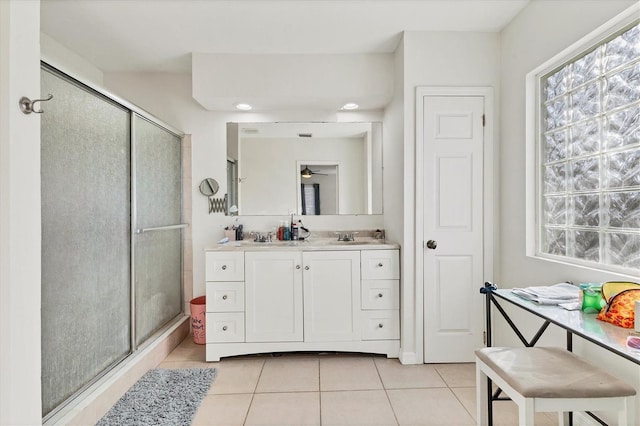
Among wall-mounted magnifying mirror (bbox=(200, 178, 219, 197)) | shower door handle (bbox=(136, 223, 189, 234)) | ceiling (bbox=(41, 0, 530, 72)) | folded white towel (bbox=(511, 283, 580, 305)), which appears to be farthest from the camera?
wall-mounted magnifying mirror (bbox=(200, 178, 219, 197))

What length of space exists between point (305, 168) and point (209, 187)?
92 cm

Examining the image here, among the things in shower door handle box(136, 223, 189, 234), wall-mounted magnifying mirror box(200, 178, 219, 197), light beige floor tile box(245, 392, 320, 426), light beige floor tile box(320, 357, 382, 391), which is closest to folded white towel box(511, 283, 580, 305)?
light beige floor tile box(320, 357, 382, 391)

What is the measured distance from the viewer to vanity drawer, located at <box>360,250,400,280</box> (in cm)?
263

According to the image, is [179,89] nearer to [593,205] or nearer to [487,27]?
[487,27]

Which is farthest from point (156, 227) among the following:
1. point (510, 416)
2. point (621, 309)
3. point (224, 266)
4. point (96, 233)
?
point (621, 309)

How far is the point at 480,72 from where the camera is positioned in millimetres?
2531

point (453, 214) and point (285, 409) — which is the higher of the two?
point (453, 214)

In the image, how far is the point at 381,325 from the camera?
2.63 metres

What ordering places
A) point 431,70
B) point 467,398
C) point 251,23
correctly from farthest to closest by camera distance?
point 431,70, point 251,23, point 467,398

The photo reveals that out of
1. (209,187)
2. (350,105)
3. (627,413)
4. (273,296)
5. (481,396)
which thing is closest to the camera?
(627,413)

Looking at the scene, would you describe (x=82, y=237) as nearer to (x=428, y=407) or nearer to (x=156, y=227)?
(x=156, y=227)

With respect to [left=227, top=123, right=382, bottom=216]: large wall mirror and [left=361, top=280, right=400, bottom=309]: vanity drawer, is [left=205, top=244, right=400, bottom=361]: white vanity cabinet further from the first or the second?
[left=227, top=123, right=382, bottom=216]: large wall mirror

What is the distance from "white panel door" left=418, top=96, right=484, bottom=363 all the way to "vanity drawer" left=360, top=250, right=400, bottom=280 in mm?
233

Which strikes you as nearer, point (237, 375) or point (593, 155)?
point (593, 155)
